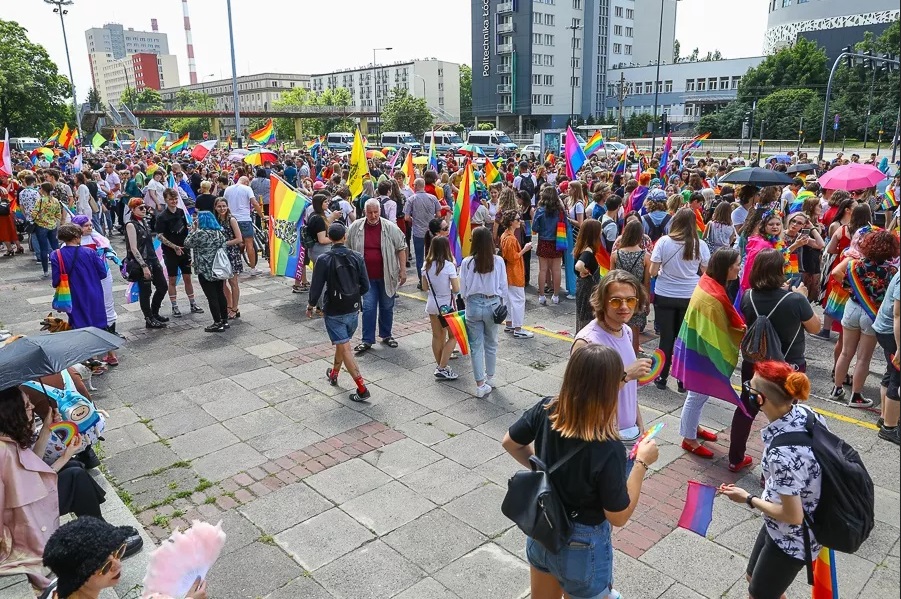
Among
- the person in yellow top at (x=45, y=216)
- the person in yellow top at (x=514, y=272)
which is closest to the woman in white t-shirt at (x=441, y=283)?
the person in yellow top at (x=514, y=272)

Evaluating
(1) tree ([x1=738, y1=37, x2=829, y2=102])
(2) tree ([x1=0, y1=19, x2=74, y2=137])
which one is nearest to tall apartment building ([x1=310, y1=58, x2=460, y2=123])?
(1) tree ([x1=738, y1=37, x2=829, y2=102])

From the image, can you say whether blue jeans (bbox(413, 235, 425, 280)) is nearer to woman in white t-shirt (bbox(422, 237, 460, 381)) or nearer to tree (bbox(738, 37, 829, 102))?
woman in white t-shirt (bbox(422, 237, 460, 381))

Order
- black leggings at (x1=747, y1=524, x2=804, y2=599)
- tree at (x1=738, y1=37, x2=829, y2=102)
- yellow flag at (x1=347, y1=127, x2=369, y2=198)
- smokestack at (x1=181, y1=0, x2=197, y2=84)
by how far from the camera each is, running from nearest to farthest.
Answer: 1. black leggings at (x1=747, y1=524, x2=804, y2=599)
2. yellow flag at (x1=347, y1=127, x2=369, y2=198)
3. tree at (x1=738, y1=37, x2=829, y2=102)
4. smokestack at (x1=181, y1=0, x2=197, y2=84)

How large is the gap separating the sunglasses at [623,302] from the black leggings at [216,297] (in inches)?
241

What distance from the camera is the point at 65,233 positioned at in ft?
21.6

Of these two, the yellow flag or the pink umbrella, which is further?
the yellow flag

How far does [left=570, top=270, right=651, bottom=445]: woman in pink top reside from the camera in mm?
3635

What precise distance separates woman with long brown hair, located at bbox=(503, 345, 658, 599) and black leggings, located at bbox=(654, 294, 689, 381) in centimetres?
389

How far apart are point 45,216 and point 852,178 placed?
13577mm

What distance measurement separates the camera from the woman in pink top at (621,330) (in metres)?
3.63

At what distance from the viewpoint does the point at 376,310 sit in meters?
7.93

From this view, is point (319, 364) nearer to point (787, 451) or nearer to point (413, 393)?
point (413, 393)

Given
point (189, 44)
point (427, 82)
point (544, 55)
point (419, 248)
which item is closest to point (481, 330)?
point (419, 248)

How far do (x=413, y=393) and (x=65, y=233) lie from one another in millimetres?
3880
